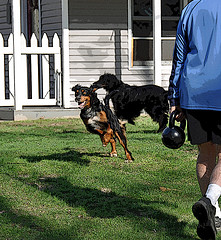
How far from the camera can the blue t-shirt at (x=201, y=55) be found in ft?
11.1

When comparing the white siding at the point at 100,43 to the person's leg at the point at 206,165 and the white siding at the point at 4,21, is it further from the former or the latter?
the person's leg at the point at 206,165

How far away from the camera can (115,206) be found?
4.55m

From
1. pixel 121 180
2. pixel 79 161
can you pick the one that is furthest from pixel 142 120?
pixel 121 180

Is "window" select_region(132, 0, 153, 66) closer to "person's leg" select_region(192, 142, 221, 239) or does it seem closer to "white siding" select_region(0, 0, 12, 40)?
"white siding" select_region(0, 0, 12, 40)

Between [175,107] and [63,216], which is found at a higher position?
[175,107]

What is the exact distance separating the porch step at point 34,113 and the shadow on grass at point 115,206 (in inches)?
280

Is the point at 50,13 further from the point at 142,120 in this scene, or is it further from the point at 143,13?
the point at 142,120

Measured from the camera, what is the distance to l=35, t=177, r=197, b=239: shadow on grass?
398 centimetres

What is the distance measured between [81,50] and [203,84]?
10.5 meters

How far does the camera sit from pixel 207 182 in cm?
367

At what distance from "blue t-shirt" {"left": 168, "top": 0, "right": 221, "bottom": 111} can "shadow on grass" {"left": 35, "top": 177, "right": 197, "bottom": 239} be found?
1.01 metres

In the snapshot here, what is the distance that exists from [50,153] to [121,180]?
2.12 meters

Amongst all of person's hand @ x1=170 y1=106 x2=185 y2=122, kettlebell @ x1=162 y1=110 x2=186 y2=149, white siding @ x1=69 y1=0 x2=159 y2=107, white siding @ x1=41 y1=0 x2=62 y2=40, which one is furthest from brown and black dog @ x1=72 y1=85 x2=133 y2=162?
white siding @ x1=41 y1=0 x2=62 y2=40

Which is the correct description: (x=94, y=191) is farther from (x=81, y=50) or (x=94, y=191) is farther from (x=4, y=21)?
(x=4, y=21)
